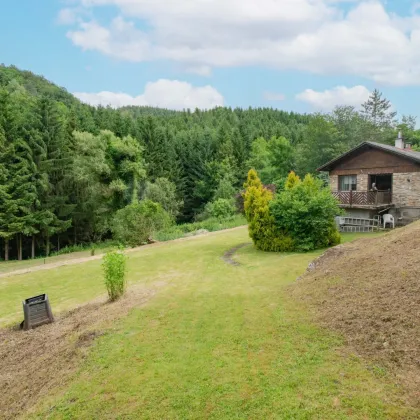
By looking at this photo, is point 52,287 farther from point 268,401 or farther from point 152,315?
point 268,401

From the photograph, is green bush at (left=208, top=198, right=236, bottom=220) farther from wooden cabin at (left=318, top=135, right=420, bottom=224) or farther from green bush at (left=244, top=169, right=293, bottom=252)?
green bush at (left=244, top=169, right=293, bottom=252)

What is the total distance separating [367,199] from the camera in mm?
22031

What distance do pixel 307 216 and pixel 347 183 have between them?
941cm

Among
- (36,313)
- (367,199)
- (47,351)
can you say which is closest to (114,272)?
(36,313)

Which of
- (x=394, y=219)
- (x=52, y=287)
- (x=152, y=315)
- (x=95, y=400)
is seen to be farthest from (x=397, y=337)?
(x=394, y=219)

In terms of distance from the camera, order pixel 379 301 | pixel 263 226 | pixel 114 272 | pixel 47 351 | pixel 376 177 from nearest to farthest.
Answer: pixel 379 301, pixel 47 351, pixel 114 272, pixel 263 226, pixel 376 177

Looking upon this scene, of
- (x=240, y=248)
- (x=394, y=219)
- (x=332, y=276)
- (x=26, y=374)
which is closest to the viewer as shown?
(x=26, y=374)

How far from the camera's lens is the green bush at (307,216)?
16641 mm

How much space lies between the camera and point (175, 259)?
17531mm

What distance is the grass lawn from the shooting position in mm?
4395

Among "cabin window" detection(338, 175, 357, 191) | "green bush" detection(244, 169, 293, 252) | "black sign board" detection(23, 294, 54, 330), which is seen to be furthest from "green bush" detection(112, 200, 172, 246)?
"black sign board" detection(23, 294, 54, 330)

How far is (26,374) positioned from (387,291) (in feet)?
22.7

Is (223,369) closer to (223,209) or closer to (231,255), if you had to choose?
(231,255)

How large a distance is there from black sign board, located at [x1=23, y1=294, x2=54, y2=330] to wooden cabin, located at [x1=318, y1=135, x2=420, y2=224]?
719 inches
